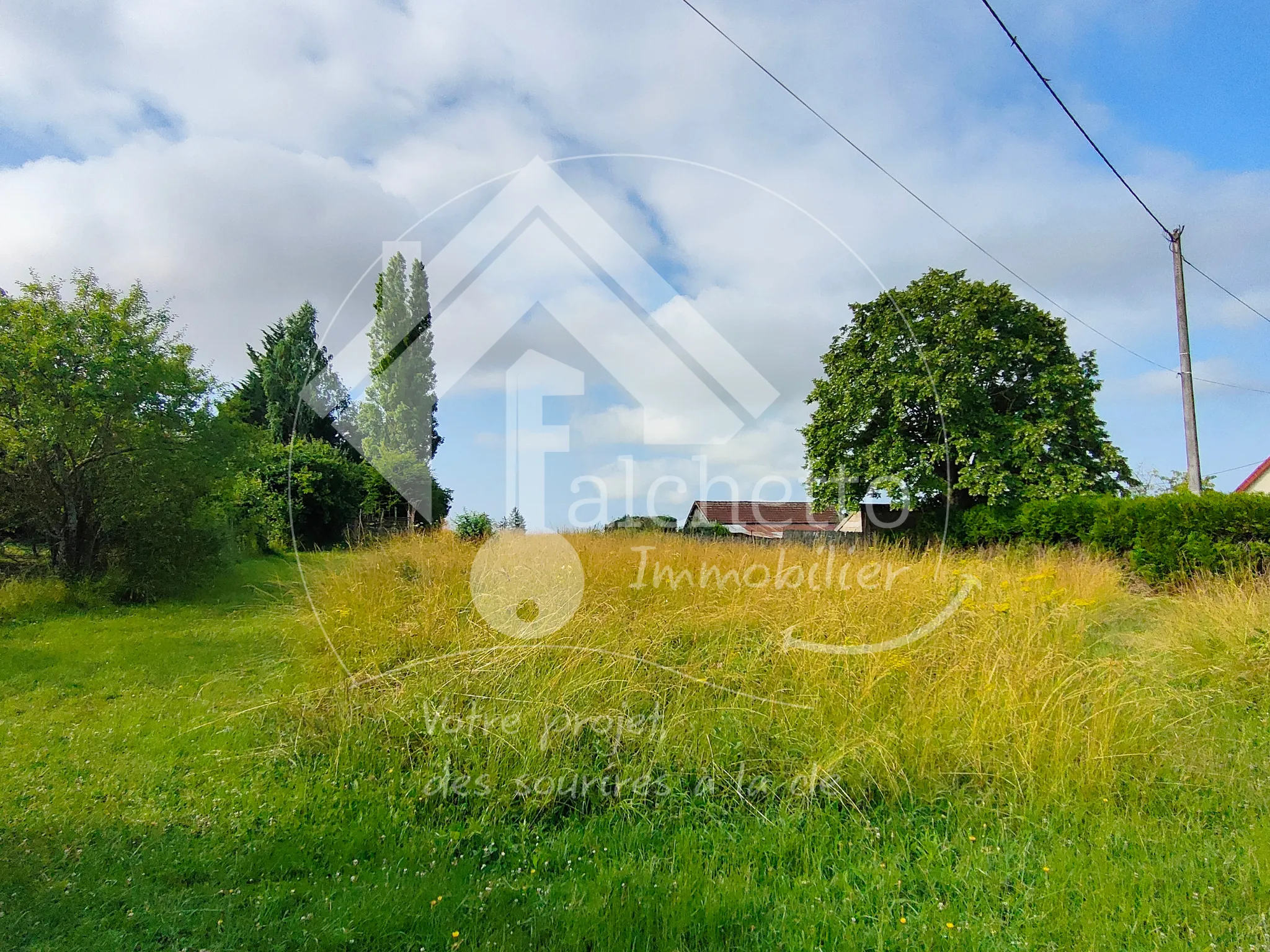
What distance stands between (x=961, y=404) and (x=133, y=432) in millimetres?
16237

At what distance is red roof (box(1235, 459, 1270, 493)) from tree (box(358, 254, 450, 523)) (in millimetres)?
30427

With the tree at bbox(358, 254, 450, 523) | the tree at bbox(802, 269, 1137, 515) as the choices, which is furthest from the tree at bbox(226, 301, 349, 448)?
the tree at bbox(802, 269, 1137, 515)

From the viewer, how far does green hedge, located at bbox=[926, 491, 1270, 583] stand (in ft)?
28.1

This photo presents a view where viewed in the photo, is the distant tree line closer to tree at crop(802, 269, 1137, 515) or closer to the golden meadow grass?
the golden meadow grass

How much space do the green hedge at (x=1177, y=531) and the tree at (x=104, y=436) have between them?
14.3m

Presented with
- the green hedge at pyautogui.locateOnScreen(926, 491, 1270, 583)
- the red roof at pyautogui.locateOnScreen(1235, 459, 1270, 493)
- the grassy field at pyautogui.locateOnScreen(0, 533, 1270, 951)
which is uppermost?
the red roof at pyautogui.locateOnScreen(1235, 459, 1270, 493)

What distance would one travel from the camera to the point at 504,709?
131 inches

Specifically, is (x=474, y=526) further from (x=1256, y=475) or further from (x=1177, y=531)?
(x=1256, y=475)

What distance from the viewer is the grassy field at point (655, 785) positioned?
209 cm

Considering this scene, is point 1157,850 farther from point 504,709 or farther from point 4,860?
point 4,860

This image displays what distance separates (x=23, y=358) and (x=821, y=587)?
33.1 ft

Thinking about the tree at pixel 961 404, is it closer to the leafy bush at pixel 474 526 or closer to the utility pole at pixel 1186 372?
the utility pole at pixel 1186 372

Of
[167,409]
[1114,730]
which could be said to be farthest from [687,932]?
[167,409]

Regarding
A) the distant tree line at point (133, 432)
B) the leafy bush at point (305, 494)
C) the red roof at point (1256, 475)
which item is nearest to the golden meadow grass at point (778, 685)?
the distant tree line at point (133, 432)
